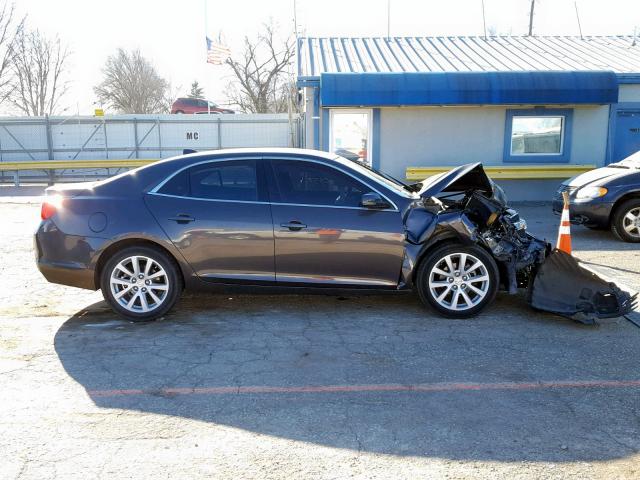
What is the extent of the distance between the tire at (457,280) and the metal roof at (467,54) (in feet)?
30.5

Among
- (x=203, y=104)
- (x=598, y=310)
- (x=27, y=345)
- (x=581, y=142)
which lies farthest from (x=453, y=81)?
(x=203, y=104)

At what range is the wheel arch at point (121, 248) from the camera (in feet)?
17.8

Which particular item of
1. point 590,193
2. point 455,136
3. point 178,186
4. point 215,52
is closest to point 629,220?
point 590,193

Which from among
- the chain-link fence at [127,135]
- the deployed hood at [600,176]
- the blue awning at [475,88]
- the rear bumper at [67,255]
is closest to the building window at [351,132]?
the blue awning at [475,88]

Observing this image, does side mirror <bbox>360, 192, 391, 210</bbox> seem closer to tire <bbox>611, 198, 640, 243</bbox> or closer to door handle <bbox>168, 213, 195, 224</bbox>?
door handle <bbox>168, 213, 195, 224</bbox>

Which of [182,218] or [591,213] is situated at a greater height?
[182,218]

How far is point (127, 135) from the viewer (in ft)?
84.7

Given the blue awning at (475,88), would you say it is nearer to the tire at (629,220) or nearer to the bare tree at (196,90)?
the tire at (629,220)

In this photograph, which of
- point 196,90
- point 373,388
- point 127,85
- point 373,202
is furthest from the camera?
point 196,90

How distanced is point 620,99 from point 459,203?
34.7 ft

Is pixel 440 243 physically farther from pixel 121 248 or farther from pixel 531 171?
pixel 531 171

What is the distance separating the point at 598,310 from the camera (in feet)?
17.5

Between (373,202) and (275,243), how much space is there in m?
0.98

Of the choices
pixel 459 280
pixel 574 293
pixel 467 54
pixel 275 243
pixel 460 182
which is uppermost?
pixel 467 54
